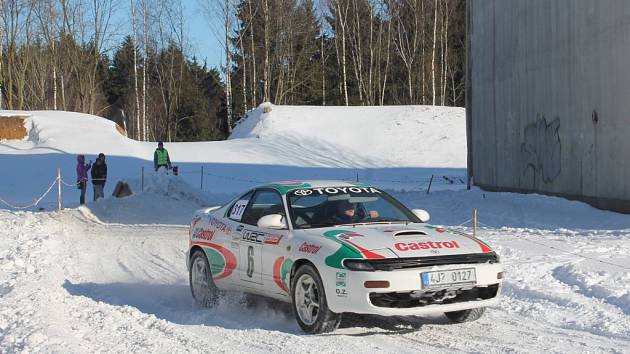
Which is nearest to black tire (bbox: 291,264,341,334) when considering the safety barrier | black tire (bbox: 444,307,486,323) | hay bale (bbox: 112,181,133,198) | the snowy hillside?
black tire (bbox: 444,307,486,323)

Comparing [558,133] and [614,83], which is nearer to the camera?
[614,83]

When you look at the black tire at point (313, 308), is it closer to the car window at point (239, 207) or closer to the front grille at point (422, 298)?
the front grille at point (422, 298)

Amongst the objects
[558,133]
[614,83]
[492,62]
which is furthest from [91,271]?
[492,62]

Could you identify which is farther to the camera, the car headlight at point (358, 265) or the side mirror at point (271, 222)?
the side mirror at point (271, 222)

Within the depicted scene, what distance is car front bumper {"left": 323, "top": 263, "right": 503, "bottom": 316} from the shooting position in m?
6.91

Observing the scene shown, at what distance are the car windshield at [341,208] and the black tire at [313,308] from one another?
26.1 inches

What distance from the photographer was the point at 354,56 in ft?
196

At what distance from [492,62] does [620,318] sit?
1940cm

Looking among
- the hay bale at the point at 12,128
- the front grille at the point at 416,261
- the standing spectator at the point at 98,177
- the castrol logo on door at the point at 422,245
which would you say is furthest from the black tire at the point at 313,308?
the hay bale at the point at 12,128

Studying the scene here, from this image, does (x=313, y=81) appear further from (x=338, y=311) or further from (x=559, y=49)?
(x=338, y=311)

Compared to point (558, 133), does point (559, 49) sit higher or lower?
higher

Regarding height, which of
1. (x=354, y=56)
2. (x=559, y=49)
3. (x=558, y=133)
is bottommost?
(x=558, y=133)

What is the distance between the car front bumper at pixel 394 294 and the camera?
691 centimetres

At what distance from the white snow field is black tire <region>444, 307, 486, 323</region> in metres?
0.08
